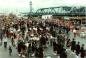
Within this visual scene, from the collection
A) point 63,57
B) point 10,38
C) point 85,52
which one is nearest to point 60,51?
point 63,57

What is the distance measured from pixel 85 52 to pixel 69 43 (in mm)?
2704

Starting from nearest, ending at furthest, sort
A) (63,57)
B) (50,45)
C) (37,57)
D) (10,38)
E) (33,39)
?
(63,57) → (37,57) → (33,39) → (50,45) → (10,38)

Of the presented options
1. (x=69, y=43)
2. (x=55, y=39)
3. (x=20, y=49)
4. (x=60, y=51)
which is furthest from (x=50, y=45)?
(x=60, y=51)

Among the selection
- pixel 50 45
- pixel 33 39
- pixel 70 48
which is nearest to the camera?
pixel 70 48

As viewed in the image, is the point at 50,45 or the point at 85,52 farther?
the point at 50,45

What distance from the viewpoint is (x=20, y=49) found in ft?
73.5

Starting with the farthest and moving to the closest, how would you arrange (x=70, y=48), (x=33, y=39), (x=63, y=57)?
(x=33, y=39), (x=70, y=48), (x=63, y=57)

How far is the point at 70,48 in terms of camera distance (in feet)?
78.0

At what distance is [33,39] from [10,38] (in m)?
4.43

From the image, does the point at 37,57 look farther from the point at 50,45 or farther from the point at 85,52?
the point at 50,45

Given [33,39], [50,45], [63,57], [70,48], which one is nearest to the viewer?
[63,57]

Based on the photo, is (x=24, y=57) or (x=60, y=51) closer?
(x=60, y=51)

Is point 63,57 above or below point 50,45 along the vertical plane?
above

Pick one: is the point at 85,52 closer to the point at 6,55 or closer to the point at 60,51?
the point at 60,51
